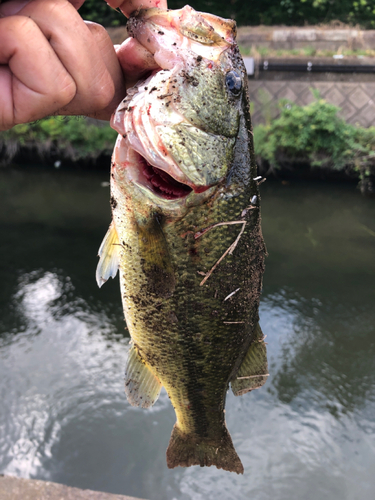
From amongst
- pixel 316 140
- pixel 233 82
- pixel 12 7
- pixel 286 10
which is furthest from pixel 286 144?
pixel 286 10

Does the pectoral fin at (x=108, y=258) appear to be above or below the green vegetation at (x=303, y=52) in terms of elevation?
above

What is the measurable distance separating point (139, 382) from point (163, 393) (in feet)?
9.58

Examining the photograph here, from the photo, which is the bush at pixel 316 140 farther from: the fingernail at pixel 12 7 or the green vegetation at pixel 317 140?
the fingernail at pixel 12 7

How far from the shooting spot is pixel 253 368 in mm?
1804

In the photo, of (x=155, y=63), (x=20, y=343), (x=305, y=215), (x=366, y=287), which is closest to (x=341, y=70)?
(x=305, y=215)

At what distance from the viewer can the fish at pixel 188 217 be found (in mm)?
1323

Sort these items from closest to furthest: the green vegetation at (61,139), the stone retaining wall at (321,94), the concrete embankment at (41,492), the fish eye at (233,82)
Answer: the fish eye at (233,82) < the concrete embankment at (41,492) < the stone retaining wall at (321,94) < the green vegetation at (61,139)

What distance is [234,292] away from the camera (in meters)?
1.55

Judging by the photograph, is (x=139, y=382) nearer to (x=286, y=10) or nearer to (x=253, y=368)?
(x=253, y=368)

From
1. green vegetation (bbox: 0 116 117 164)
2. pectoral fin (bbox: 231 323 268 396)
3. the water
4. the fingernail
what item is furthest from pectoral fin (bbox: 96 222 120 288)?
green vegetation (bbox: 0 116 117 164)

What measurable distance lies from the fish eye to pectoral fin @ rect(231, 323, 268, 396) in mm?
1005

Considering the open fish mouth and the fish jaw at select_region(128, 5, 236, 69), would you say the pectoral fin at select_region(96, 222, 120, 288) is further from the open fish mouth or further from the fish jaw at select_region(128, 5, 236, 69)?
the fish jaw at select_region(128, 5, 236, 69)

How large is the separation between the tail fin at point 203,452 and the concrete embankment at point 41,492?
1382 millimetres

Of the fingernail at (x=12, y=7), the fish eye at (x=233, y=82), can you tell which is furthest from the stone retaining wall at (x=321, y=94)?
the fingernail at (x=12, y=7)
